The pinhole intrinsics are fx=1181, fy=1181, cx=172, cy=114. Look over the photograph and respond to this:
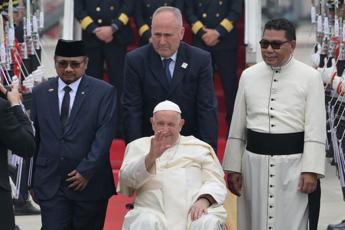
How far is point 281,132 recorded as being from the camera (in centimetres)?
723

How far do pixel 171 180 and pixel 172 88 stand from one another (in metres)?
0.74

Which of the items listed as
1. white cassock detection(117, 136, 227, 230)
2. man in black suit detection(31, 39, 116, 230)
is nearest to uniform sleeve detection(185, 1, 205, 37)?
man in black suit detection(31, 39, 116, 230)

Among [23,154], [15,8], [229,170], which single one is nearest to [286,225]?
[229,170]

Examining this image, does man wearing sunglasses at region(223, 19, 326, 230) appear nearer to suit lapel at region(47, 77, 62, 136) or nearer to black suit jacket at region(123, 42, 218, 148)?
black suit jacket at region(123, 42, 218, 148)

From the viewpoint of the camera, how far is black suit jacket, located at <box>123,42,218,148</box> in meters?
7.66

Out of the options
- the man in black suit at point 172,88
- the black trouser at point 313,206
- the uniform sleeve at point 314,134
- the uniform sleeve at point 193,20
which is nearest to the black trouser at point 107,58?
the uniform sleeve at point 193,20

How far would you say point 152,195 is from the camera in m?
7.16

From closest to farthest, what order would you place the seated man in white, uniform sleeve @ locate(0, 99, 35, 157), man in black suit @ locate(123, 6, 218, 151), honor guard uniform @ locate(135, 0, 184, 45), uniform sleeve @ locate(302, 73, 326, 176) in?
uniform sleeve @ locate(0, 99, 35, 157) → the seated man in white → uniform sleeve @ locate(302, 73, 326, 176) → man in black suit @ locate(123, 6, 218, 151) → honor guard uniform @ locate(135, 0, 184, 45)

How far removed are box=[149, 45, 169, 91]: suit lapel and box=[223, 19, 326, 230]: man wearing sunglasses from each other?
0.55 meters

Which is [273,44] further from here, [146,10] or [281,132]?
Result: [146,10]

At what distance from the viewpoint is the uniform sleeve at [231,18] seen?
37.7ft

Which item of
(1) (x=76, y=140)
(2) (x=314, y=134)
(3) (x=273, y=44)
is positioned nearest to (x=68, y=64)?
(1) (x=76, y=140)

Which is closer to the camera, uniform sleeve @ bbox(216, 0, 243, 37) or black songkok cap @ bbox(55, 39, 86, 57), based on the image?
black songkok cap @ bbox(55, 39, 86, 57)

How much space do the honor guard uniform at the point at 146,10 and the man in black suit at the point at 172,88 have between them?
3691mm
